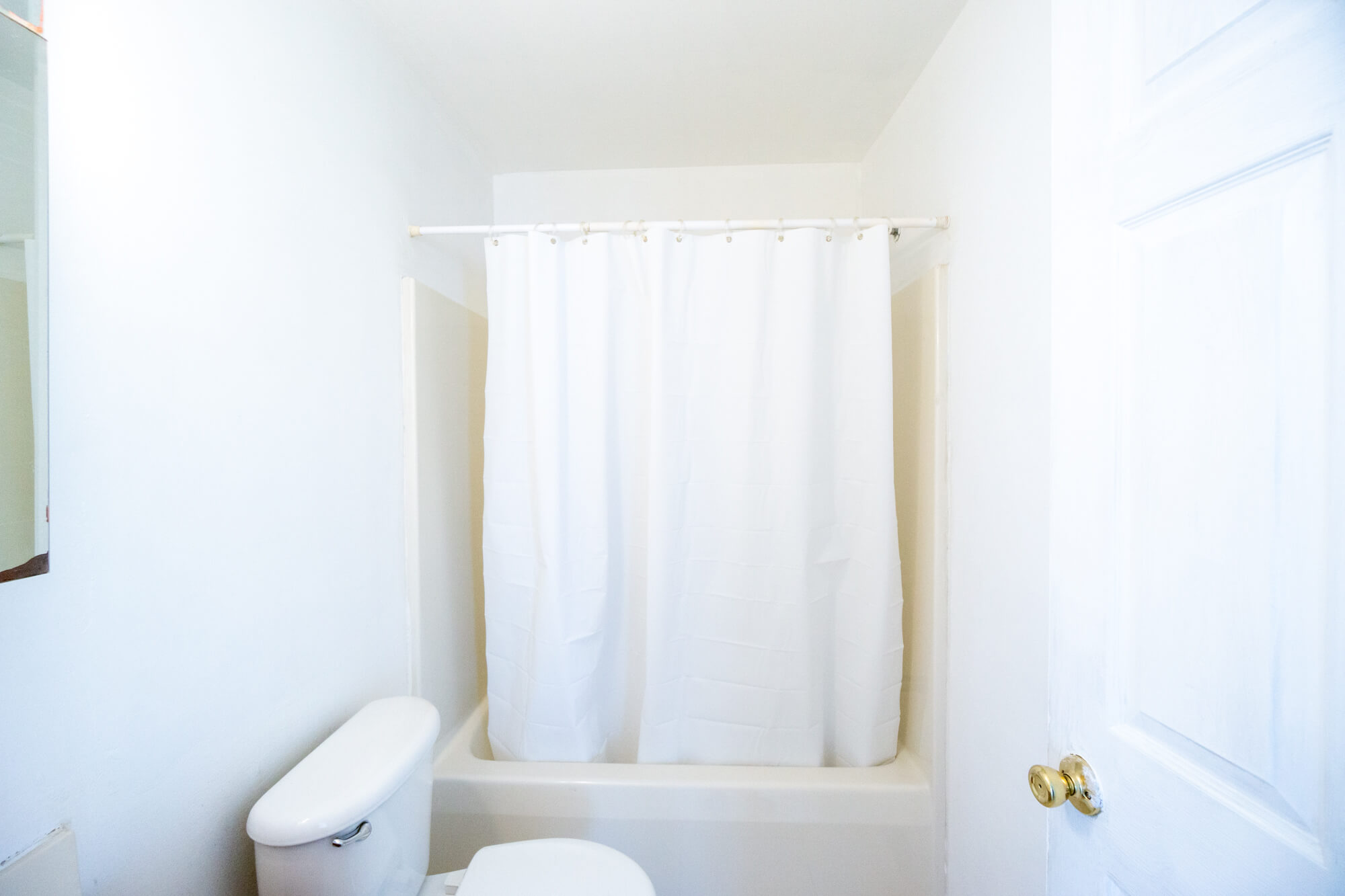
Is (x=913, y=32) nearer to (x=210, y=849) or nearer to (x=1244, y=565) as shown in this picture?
(x=1244, y=565)

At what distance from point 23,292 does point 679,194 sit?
1.76 m

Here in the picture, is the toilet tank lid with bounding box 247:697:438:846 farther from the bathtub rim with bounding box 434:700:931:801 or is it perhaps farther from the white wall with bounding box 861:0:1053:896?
the white wall with bounding box 861:0:1053:896

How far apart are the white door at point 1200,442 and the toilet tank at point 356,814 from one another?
0.99 m

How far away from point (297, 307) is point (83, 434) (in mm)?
415

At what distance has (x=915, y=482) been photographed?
1.44 meters

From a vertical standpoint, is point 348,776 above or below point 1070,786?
below

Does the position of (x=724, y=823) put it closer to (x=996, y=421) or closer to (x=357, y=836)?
(x=357, y=836)

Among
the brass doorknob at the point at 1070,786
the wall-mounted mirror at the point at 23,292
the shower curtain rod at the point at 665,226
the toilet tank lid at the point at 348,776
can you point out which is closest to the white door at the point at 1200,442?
the brass doorknob at the point at 1070,786

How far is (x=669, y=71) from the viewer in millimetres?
1372

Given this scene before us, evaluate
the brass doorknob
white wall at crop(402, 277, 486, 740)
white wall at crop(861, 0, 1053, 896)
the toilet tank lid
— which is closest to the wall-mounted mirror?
the toilet tank lid

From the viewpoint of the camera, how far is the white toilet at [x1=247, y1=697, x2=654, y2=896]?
75 cm

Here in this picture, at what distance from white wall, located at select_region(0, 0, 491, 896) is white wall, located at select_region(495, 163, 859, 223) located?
79 cm

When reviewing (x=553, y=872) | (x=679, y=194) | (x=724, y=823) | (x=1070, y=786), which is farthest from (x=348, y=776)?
(x=679, y=194)

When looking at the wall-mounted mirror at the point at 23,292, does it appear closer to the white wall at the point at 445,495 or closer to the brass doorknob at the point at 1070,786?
the white wall at the point at 445,495
